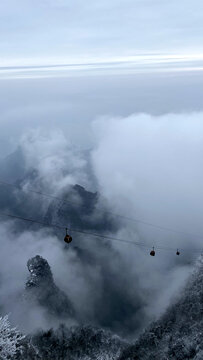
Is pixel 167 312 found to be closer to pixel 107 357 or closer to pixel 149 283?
pixel 107 357

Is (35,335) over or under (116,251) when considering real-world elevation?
under

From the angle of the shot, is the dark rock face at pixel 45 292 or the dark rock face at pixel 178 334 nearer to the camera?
the dark rock face at pixel 178 334

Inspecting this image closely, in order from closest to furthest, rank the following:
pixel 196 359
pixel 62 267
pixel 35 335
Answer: pixel 196 359 < pixel 35 335 < pixel 62 267

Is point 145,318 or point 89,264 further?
point 89,264

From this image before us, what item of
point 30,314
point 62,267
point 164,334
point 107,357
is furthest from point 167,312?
point 62,267
